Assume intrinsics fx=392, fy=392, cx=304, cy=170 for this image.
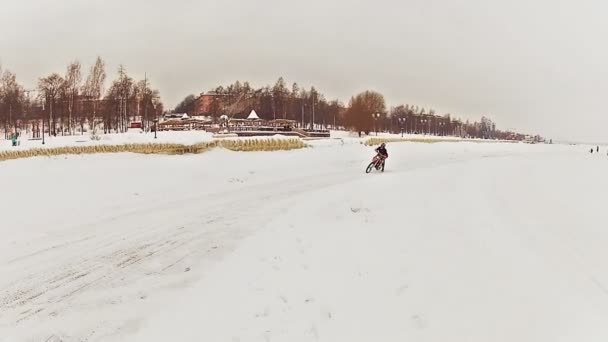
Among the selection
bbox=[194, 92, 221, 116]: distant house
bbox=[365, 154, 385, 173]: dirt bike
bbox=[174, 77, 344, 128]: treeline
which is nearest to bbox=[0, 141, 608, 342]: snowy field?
bbox=[365, 154, 385, 173]: dirt bike

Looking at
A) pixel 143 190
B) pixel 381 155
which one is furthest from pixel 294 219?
pixel 381 155

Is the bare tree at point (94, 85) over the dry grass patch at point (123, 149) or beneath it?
over

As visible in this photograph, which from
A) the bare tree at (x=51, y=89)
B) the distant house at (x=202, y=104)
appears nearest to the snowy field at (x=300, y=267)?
the bare tree at (x=51, y=89)

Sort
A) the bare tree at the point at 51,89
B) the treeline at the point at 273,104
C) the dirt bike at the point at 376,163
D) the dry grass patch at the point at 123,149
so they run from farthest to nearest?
the treeline at the point at 273,104 → the bare tree at the point at 51,89 → the dry grass patch at the point at 123,149 → the dirt bike at the point at 376,163

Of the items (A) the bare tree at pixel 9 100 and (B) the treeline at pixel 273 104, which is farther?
(B) the treeline at pixel 273 104

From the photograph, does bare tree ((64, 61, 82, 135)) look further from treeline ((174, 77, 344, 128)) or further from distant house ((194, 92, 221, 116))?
distant house ((194, 92, 221, 116))

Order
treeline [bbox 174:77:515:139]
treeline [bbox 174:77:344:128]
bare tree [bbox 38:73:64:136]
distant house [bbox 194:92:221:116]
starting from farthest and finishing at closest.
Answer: distant house [bbox 194:92:221:116]
treeline [bbox 174:77:344:128]
treeline [bbox 174:77:515:139]
bare tree [bbox 38:73:64:136]

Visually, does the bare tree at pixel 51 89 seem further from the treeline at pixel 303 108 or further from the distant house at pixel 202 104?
the distant house at pixel 202 104

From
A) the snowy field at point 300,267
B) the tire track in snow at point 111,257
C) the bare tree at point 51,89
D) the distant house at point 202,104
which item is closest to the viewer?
the snowy field at point 300,267

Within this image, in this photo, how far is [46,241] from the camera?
777 cm

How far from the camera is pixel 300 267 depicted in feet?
21.0

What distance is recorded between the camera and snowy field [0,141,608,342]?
4.71 meters

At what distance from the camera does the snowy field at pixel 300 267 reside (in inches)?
185

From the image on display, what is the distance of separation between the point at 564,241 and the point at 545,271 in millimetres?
2744
